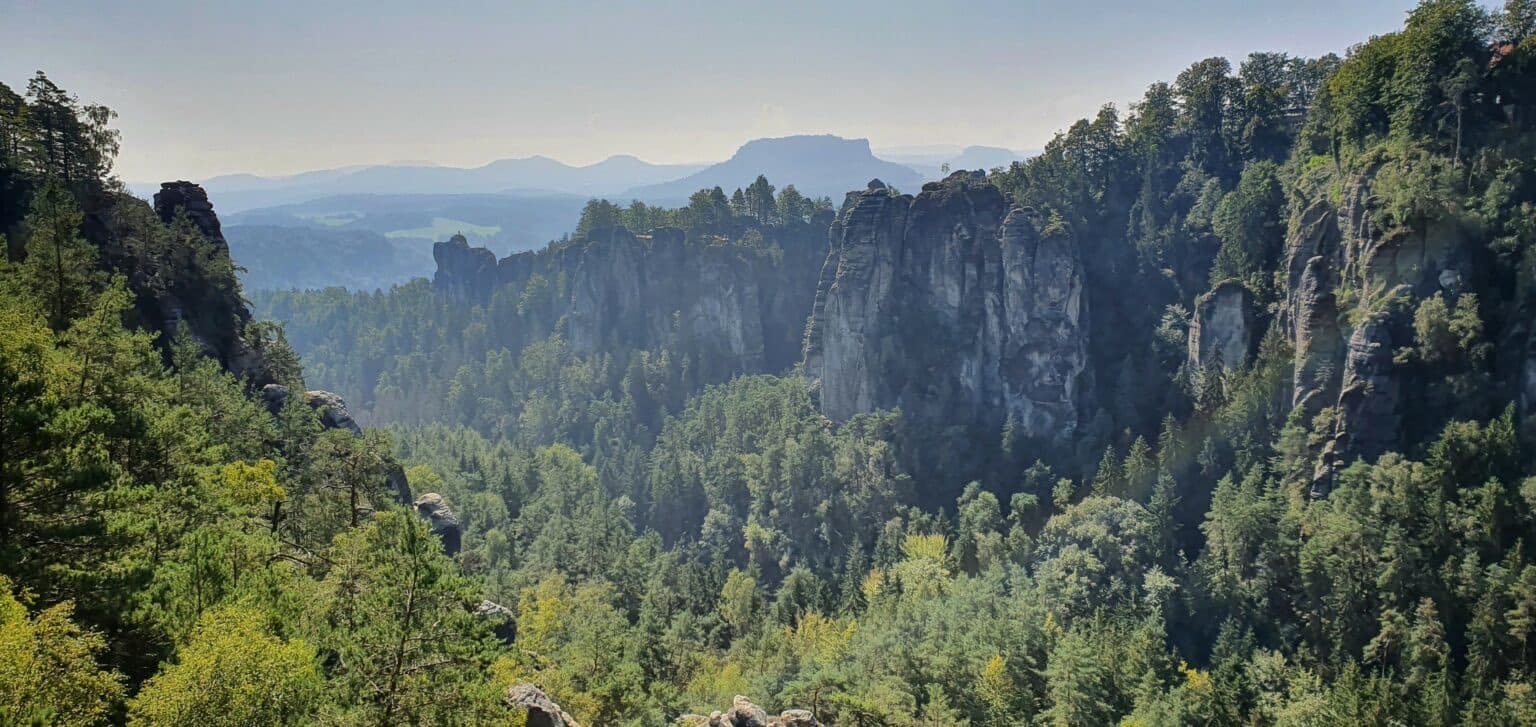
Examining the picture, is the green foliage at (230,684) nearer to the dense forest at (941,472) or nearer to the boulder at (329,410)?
the dense forest at (941,472)

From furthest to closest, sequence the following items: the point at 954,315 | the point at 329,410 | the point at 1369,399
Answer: the point at 954,315, the point at 329,410, the point at 1369,399

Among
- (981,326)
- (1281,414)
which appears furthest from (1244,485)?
(981,326)

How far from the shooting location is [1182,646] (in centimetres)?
4928

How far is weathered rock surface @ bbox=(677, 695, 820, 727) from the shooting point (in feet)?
92.6

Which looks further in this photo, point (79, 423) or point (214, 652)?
point (79, 423)

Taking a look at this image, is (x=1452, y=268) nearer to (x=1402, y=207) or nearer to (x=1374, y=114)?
(x=1402, y=207)

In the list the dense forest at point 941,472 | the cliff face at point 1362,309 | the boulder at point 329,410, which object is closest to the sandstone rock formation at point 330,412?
the boulder at point 329,410

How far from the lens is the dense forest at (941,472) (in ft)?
54.3

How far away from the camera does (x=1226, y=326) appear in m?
62.7

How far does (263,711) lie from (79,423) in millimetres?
8100

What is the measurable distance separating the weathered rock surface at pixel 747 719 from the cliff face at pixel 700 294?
86529 millimetres

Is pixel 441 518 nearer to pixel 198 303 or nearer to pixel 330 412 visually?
pixel 330 412

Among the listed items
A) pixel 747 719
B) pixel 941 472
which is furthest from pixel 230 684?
pixel 941 472

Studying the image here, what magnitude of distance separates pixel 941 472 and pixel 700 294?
53175mm
